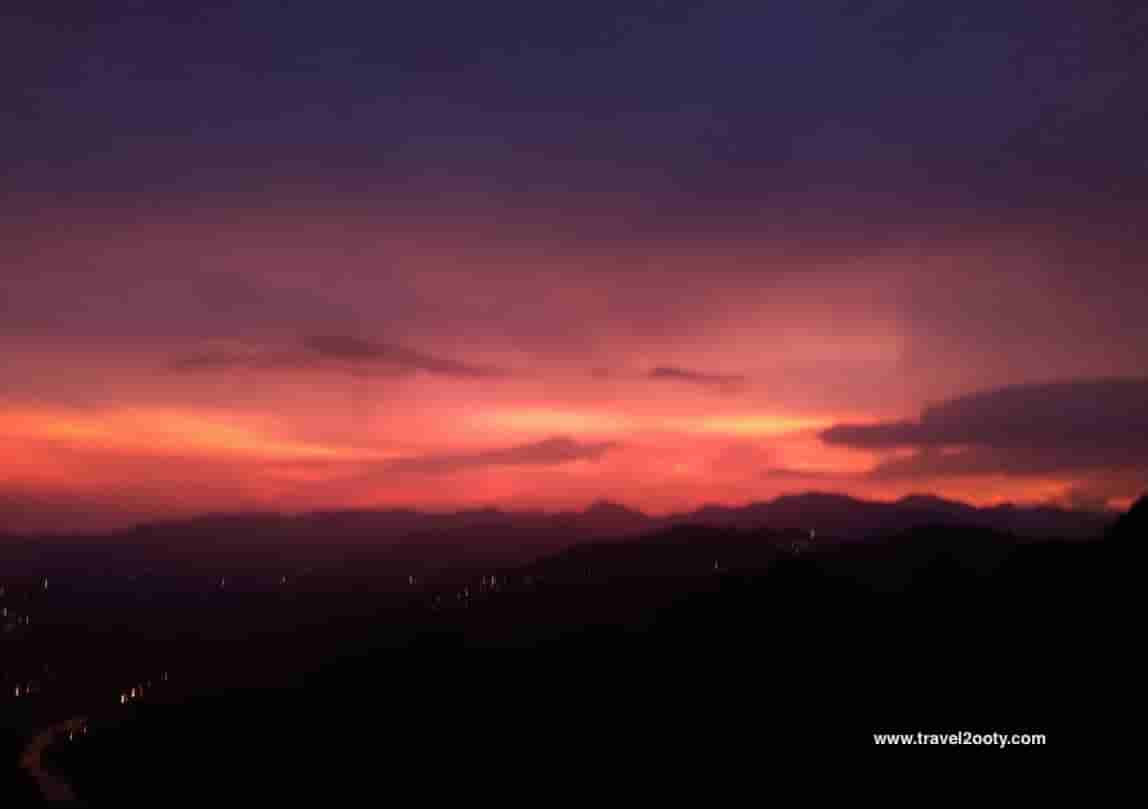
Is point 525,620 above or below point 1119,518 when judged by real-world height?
below

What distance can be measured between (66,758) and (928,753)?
70196mm

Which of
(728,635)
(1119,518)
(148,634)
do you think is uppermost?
(1119,518)

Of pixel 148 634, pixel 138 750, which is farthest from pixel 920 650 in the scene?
pixel 148 634

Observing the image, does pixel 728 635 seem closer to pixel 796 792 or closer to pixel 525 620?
pixel 796 792

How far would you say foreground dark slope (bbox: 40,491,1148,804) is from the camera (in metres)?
54.5

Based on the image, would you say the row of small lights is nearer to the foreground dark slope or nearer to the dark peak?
the foreground dark slope

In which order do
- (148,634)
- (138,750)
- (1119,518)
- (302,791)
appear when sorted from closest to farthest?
(302,791) → (1119,518) → (138,750) → (148,634)

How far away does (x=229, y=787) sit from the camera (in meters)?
63.4

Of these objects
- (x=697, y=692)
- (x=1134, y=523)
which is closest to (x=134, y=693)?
(x=697, y=692)

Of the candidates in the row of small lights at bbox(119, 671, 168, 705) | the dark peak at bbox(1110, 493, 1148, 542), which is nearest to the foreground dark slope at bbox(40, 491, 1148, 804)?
the dark peak at bbox(1110, 493, 1148, 542)


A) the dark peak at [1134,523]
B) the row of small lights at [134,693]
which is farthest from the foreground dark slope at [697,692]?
the row of small lights at [134,693]

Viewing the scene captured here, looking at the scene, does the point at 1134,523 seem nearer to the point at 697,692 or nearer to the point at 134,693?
the point at 697,692

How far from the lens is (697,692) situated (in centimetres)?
6488

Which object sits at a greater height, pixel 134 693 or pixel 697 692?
pixel 697 692
